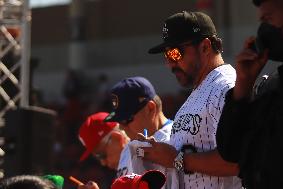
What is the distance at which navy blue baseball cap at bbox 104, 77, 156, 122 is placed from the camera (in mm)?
3850

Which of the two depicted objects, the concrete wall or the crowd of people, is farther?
the concrete wall

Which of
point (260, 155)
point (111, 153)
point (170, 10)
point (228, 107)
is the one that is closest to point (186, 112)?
point (228, 107)

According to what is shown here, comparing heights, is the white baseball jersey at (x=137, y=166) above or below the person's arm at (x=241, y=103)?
below

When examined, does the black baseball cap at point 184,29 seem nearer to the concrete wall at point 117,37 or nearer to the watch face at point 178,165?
the watch face at point 178,165

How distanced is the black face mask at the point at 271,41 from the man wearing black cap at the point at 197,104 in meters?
0.60

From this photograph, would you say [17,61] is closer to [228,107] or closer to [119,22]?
[228,107]

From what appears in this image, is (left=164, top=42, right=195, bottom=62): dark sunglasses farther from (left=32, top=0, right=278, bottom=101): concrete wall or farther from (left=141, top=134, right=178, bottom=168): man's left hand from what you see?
(left=32, top=0, right=278, bottom=101): concrete wall

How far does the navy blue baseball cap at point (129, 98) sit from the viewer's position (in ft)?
12.6

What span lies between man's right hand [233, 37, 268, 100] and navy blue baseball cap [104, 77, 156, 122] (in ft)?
4.61

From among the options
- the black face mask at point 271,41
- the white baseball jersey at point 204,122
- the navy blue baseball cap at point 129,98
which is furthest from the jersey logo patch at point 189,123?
the navy blue baseball cap at point 129,98

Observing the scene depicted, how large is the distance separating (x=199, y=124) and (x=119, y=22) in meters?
17.3

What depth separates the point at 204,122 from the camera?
9.78ft

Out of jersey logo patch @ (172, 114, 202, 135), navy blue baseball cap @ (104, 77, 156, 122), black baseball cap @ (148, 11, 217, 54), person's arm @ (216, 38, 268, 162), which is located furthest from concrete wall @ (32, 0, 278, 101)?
person's arm @ (216, 38, 268, 162)

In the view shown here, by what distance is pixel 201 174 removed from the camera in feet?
9.80
